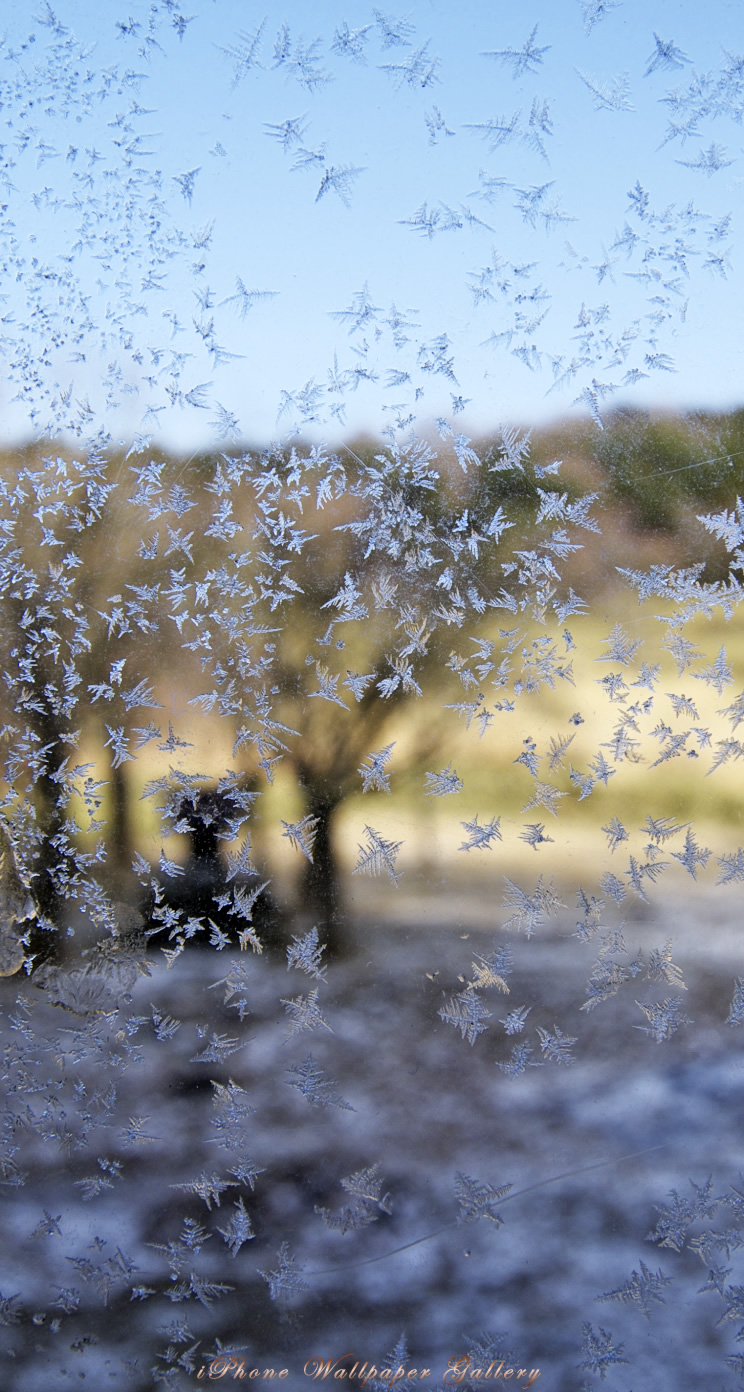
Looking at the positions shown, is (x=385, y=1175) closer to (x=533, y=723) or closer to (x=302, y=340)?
(x=533, y=723)

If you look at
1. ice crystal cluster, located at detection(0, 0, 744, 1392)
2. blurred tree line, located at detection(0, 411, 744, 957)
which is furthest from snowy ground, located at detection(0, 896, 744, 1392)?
blurred tree line, located at detection(0, 411, 744, 957)

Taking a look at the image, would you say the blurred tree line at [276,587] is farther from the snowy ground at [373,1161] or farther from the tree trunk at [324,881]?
the snowy ground at [373,1161]

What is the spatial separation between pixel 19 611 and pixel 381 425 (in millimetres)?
497

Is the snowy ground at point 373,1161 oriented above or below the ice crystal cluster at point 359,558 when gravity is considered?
below

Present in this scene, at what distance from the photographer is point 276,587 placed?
0.77 m

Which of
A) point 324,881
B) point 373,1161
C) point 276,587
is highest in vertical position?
point 276,587

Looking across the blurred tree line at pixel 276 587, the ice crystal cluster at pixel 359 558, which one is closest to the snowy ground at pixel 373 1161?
the ice crystal cluster at pixel 359 558

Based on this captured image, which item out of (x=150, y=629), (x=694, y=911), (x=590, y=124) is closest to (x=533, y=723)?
(x=694, y=911)

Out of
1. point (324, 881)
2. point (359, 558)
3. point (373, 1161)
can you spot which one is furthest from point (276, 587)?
point (373, 1161)

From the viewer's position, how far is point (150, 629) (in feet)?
2.53

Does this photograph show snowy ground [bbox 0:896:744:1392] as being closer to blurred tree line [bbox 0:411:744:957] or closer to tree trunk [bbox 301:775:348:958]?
tree trunk [bbox 301:775:348:958]

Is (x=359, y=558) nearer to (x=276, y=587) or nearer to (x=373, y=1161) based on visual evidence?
(x=276, y=587)

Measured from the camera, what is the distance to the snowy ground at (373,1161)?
796 millimetres

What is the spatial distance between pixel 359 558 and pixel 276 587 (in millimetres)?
107
